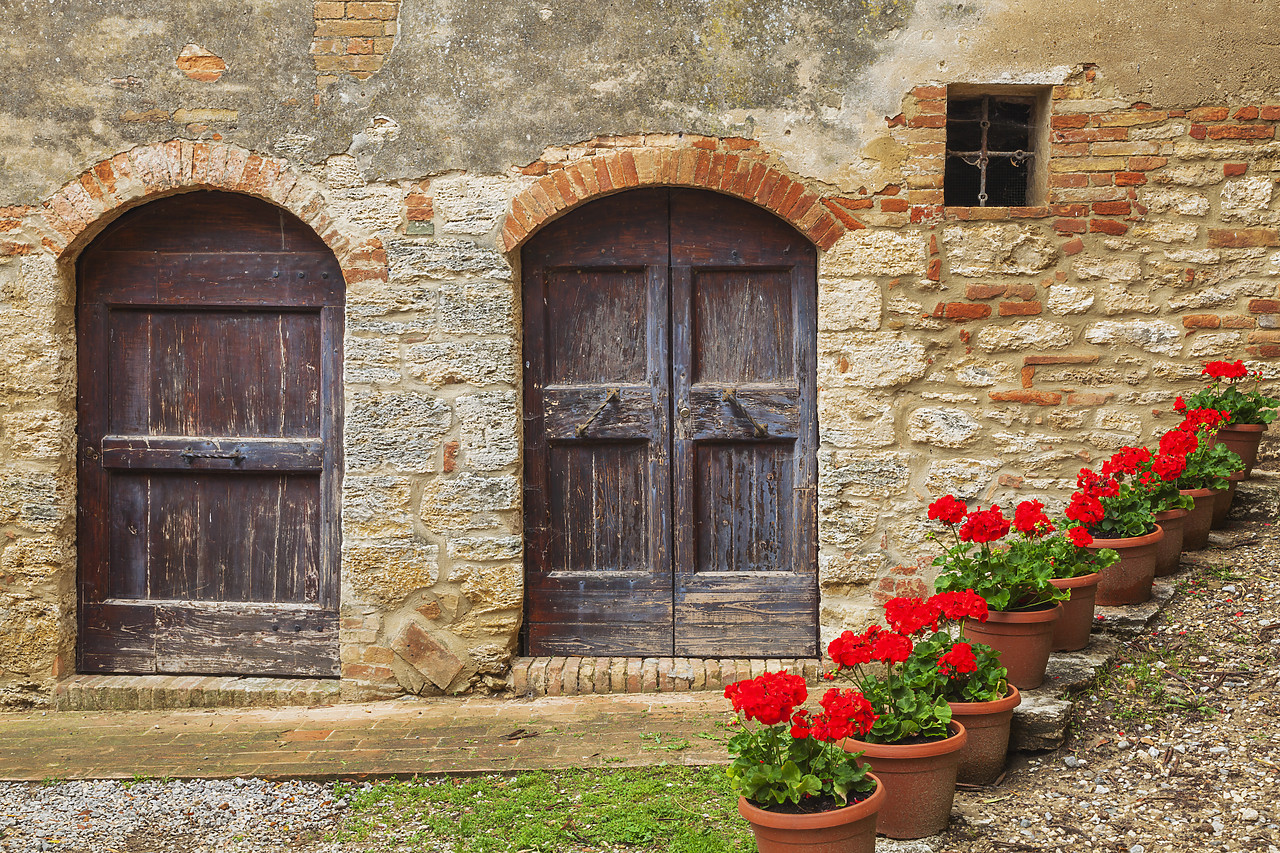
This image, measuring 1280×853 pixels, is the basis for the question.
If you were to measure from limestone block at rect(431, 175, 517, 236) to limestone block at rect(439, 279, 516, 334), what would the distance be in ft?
0.75

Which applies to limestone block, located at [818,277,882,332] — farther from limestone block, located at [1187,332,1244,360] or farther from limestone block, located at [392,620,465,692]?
limestone block, located at [392,620,465,692]

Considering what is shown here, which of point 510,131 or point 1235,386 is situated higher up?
point 510,131

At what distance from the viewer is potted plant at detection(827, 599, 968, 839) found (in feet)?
7.49

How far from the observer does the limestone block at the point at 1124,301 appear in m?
3.85

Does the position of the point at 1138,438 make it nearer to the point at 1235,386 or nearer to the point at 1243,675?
the point at 1235,386

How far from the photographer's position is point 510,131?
385cm

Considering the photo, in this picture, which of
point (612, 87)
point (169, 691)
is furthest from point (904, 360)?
point (169, 691)

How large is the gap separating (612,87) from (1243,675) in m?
3.20

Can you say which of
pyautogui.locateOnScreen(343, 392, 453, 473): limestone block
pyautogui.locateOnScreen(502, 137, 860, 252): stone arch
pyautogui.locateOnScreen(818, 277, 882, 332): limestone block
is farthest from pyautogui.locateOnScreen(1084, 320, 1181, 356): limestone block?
pyautogui.locateOnScreen(343, 392, 453, 473): limestone block

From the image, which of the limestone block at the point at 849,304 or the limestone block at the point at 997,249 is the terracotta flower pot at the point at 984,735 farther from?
the limestone block at the point at 997,249

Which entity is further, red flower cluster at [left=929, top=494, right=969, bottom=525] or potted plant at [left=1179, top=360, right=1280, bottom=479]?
potted plant at [left=1179, top=360, right=1280, bottom=479]

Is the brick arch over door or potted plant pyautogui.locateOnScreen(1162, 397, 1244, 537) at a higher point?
the brick arch over door

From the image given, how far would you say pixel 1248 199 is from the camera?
3848mm

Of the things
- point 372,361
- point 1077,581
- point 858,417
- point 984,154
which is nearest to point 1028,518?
point 1077,581
